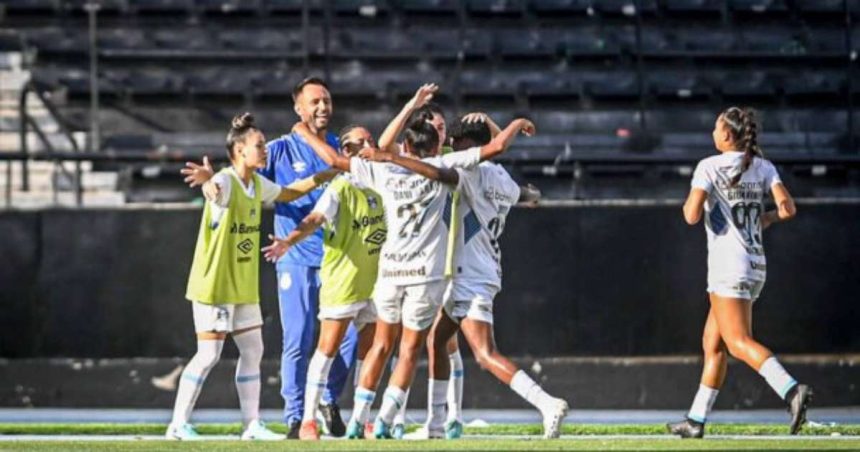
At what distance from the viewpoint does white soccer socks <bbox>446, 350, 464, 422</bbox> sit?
12.4 m

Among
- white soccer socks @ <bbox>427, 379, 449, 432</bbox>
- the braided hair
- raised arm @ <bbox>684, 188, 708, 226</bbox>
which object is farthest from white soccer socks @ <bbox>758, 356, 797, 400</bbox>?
white soccer socks @ <bbox>427, 379, 449, 432</bbox>

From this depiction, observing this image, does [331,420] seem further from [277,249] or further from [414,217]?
[414,217]

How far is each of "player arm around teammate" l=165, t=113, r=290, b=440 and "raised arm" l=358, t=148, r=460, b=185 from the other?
3.43ft

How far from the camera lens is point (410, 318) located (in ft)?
36.8

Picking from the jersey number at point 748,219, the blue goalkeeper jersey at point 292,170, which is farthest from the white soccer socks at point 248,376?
the jersey number at point 748,219

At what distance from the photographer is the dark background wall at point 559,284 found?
16.1 meters

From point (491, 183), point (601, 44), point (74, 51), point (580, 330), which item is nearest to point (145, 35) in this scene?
point (74, 51)

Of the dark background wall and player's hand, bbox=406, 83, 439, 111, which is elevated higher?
player's hand, bbox=406, 83, 439, 111

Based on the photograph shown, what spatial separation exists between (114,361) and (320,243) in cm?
446

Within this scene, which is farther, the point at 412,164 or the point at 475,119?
the point at 475,119

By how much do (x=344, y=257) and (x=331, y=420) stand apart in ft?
3.27

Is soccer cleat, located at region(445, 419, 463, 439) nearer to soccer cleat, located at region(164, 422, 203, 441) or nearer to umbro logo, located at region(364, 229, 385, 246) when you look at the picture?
umbro logo, located at region(364, 229, 385, 246)

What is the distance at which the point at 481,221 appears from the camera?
456 inches

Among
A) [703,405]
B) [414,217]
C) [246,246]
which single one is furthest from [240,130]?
[703,405]
